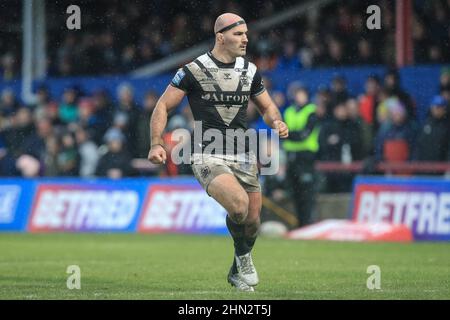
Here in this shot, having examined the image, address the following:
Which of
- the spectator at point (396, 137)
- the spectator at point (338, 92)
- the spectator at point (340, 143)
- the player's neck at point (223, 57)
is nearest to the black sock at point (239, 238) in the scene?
the player's neck at point (223, 57)

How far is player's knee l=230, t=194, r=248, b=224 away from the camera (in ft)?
35.5

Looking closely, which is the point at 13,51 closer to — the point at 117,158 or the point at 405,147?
the point at 117,158

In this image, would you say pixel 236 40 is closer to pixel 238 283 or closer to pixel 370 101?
pixel 238 283

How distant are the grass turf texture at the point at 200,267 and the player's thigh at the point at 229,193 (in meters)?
0.80

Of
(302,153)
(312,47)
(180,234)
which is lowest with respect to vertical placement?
(180,234)

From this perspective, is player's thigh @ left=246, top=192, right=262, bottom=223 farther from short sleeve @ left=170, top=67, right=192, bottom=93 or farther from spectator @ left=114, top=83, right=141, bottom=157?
spectator @ left=114, top=83, right=141, bottom=157

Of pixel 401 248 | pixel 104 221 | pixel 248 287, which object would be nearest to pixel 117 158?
pixel 104 221

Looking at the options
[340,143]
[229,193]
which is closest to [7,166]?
[340,143]

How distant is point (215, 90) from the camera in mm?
11383

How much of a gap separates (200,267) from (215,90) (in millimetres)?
3286

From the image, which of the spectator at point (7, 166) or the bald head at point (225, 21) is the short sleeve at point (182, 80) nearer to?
the bald head at point (225, 21)

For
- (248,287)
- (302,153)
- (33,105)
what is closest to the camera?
(248,287)
